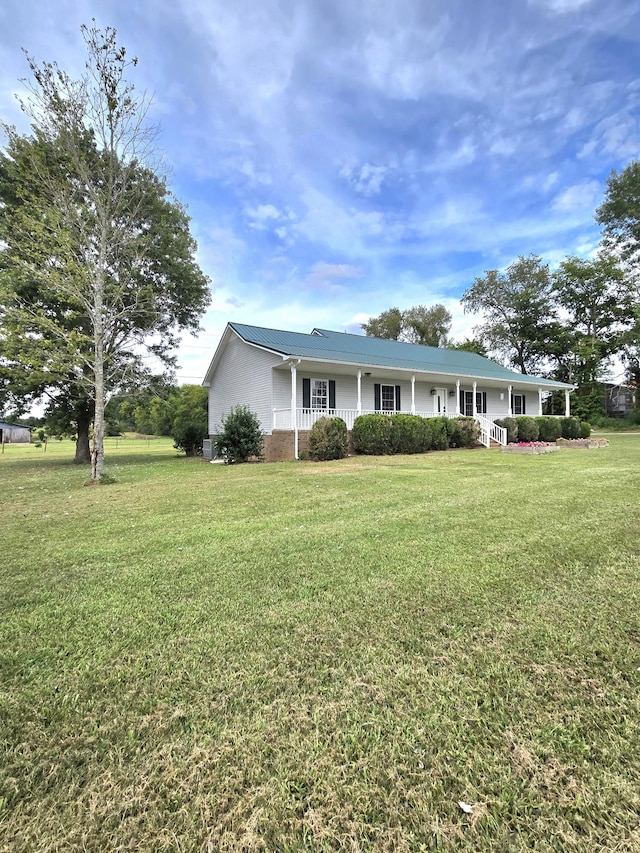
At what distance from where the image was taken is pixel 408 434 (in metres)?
14.9

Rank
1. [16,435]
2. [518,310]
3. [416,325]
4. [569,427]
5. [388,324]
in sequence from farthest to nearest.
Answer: [16,435], [388,324], [416,325], [518,310], [569,427]

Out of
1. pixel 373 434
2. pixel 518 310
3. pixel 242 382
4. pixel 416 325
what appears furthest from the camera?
pixel 416 325

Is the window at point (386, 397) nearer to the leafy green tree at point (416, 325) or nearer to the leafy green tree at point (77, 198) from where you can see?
the leafy green tree at point (77, 198)

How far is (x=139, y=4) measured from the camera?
934 cm

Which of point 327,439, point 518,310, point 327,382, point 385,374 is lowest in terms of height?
point 327,439

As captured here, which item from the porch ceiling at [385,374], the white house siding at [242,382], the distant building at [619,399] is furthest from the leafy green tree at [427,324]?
the white house siding at [242,382]

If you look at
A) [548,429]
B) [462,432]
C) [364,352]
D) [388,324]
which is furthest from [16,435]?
[548,429]

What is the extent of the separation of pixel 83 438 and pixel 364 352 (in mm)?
13407

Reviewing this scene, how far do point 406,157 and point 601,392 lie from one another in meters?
29.1

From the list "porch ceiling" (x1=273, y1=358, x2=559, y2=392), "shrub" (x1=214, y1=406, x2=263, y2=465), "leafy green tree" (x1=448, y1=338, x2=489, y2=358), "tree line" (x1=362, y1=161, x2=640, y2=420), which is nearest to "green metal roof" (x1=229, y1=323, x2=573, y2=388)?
"porch ceiling" (x1=273, y1=358, x2=559, y2=392)

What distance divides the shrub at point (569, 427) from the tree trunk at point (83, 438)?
2280cm

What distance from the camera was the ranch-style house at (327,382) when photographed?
14969 millimetres

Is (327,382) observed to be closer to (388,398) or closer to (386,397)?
(386,397)

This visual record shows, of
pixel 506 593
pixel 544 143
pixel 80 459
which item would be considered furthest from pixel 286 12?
pixel 80 459
